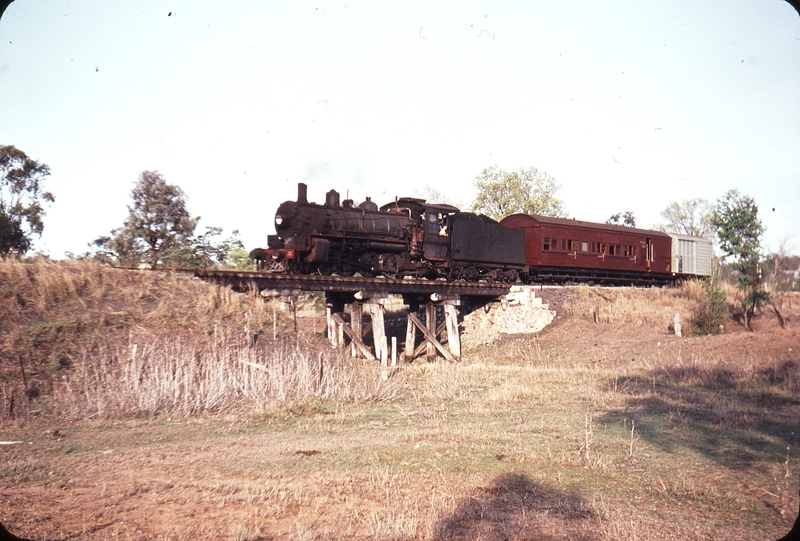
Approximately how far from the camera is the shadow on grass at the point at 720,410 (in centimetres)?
885

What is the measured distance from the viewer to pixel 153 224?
26.1 m

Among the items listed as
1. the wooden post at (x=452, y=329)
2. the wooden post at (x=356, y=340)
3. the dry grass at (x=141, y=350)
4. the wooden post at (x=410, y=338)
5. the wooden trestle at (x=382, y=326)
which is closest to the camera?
the dry grass at (x=141, y=350)

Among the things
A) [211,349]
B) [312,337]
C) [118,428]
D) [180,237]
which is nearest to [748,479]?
[118,428]

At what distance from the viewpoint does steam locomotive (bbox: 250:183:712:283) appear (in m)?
20.8

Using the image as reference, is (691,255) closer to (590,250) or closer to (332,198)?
(590,250)

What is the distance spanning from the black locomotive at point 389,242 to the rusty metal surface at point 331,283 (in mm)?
1508

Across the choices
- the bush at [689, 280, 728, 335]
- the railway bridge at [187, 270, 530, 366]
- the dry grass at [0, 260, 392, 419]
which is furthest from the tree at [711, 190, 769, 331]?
the dry grass at [0, 260, 392, 419]

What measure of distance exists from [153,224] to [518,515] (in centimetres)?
2339

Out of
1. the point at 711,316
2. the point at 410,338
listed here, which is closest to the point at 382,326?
the point at 410,338

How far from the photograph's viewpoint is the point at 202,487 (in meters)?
A: 6.80

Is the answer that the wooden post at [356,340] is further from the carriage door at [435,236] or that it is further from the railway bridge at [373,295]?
the carriage door at [435,236]

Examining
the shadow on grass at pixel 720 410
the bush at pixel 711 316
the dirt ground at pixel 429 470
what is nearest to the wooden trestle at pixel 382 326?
the dirt ground at pixel 429 470

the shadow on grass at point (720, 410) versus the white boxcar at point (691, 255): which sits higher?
the white boxcar at point (691, 255)

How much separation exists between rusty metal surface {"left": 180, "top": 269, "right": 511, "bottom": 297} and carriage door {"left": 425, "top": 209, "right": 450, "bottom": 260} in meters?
1.75
